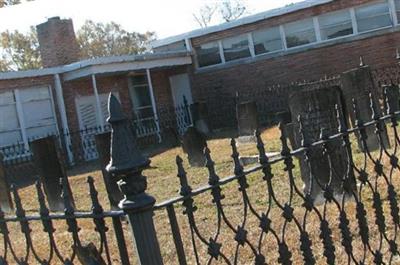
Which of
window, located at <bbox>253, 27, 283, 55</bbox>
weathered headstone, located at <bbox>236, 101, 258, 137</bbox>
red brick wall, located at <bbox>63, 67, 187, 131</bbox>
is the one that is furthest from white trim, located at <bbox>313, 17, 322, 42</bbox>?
weathered headstone, located at <bbox>236, 101, 258, 137</bbox>

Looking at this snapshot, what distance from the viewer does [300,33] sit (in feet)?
75.0

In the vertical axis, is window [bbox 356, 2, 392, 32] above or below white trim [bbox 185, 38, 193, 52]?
below

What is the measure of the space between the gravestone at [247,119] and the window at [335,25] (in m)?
8.97

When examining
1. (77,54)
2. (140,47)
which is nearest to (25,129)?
(77,54)

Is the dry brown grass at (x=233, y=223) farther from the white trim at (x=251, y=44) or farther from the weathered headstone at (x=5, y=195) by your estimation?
the white trim at (x=251, y=44)

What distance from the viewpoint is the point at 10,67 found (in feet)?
152

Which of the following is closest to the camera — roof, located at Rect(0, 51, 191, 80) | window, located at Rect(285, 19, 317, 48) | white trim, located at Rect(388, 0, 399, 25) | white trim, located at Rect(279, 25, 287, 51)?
roof, located at Rect(0, 51, 191, 80)

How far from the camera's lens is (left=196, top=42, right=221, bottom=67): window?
977 inches

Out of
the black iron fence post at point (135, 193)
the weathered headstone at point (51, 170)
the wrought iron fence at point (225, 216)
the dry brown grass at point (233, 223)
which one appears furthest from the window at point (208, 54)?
the black iron fence post at point (135, 193)

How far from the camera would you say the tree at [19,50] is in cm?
4508

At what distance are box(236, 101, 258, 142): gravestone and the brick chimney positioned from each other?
10.3 meters

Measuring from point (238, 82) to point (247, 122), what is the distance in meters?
9.49

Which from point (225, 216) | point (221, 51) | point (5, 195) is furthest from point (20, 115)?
point (225, 216)

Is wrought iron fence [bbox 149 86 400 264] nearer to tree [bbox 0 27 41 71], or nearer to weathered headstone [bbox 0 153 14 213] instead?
weathered headstone [bbox 0 153 14 213]
